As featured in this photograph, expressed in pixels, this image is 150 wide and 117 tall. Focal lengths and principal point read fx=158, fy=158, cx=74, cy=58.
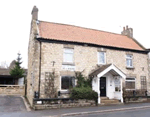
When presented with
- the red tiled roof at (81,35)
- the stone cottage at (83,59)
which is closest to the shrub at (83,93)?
the stone cottage at (83,59)

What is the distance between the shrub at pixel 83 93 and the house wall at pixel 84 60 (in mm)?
1527

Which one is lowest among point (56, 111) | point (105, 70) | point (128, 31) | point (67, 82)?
point (56, 111)

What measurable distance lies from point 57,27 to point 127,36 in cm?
1102

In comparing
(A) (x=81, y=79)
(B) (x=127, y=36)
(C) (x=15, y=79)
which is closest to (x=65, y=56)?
(A) (x=81, y=79)

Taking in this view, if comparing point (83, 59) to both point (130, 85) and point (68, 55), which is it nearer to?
point (68, 55)

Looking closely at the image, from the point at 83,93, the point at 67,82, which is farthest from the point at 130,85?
the point at 67,82

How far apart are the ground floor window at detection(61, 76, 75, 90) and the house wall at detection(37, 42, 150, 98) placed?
49 centimetres

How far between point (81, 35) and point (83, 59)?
3304 millimetres

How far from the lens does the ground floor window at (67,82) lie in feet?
48.9

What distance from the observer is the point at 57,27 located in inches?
715

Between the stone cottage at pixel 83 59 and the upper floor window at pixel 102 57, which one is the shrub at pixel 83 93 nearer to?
the stone cottage at pixel 83 59

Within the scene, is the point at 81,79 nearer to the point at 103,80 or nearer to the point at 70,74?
the point at 70,74

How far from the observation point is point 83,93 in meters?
14.3

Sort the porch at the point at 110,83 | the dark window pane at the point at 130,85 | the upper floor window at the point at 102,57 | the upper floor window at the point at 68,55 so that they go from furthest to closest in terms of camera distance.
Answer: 1. the dark window pane at the point at 130,85
2. the upper floor window at the point at 102,57
3. the porch at the point at 110,83
4. the upper floor window at the point at 68,55
